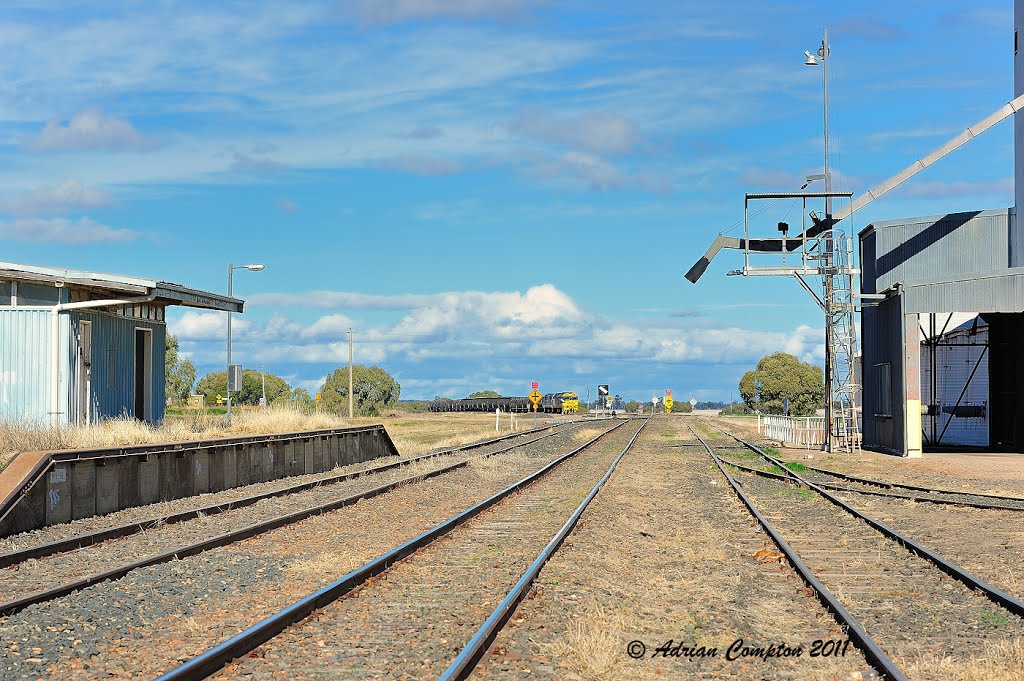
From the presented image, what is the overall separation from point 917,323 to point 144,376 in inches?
866

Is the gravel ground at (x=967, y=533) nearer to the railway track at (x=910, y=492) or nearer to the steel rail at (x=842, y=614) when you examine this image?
the railway track at (x=910, y=492)

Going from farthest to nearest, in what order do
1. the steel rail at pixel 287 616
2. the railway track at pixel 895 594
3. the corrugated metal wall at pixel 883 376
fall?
the corrugated metal wall at pixel 883 376, the railway track at pixel 895 594, the steel rail at pixel 287 616

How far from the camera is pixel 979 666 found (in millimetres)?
7367

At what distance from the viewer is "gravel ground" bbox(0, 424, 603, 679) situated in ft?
25.0

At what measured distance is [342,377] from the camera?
10262 cm

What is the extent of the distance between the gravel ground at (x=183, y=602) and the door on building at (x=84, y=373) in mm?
9836

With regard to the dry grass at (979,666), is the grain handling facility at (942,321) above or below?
above

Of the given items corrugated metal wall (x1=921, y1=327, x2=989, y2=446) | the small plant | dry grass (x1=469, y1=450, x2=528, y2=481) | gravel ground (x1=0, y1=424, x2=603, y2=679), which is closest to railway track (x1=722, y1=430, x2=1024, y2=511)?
dry grass (x1=469, y1=450, x2=528, y2=481)

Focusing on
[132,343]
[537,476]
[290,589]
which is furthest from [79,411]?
[290,589]

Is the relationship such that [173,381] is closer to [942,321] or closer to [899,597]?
[942,321]

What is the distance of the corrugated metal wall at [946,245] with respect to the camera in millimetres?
36344

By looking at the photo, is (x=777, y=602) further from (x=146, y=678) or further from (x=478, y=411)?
(x=478, y=411)

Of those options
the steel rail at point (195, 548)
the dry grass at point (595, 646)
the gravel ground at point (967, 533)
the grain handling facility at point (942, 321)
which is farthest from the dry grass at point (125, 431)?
the grain handling facility at point (942, 321)

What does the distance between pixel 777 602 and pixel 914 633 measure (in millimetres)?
1453
